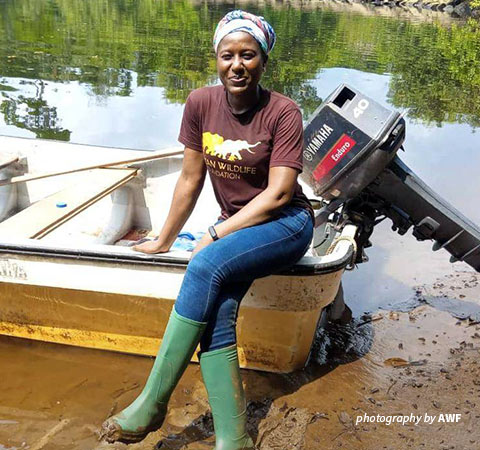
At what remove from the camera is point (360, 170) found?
323 cm

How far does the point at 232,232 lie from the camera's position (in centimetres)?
245

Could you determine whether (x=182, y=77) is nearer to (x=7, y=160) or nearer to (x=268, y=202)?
(x=7, y=160)

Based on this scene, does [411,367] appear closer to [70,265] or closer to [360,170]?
[360,170]

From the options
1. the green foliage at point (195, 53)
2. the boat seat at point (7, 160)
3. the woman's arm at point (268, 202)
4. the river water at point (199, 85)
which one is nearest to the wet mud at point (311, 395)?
the river water at point (199, 85)

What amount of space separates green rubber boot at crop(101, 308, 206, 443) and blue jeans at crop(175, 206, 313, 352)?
53 millimetres

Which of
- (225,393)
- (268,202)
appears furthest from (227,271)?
(225,393)

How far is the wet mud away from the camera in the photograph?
2832mm

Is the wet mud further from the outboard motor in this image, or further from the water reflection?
the water reflection

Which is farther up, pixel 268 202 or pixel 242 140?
pixel 242 140

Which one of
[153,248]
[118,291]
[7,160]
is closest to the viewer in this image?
[153,248]

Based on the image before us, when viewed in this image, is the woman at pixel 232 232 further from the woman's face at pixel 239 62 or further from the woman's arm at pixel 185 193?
the woman's arm at pixel 185 193

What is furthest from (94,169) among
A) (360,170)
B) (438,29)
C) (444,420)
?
(438,29)

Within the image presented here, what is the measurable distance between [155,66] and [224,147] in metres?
11.3

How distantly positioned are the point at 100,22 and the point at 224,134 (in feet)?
72.2
